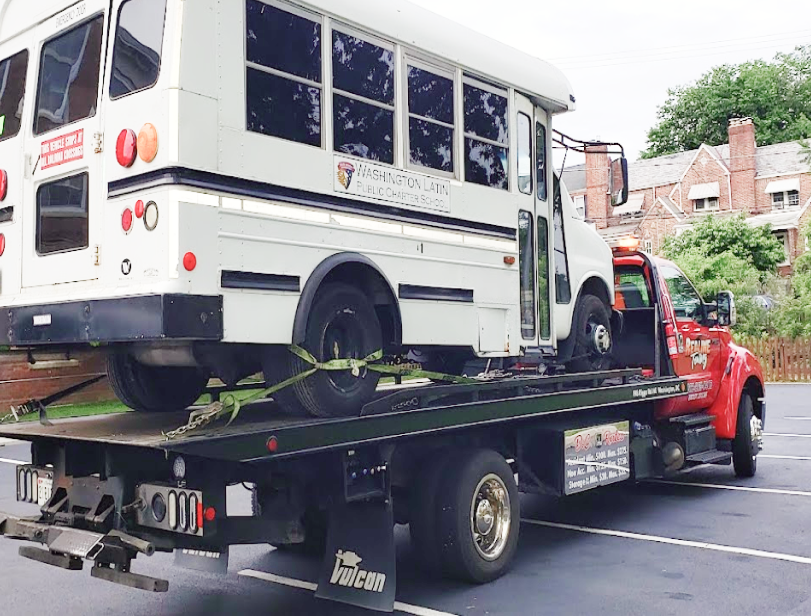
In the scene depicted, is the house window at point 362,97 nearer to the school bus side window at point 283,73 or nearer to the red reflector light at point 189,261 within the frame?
the school bus side window at point 283,73

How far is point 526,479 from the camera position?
23.6ft

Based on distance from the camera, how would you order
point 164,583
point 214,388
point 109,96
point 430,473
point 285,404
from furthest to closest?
1. point 214,388
2. point 430,473
3. point 285,404
4. point 109,96
5. point 164,583

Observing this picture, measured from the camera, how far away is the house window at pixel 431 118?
6.45 metres

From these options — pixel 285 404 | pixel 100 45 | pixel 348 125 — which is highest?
pixel 100 45

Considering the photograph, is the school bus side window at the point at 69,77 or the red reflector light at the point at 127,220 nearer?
the red reflector light at the point at 127,220

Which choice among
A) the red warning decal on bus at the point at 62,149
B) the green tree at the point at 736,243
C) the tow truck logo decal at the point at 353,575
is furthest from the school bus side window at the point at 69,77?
the green tree at the point at 736,243

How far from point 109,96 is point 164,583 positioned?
2.70 metres

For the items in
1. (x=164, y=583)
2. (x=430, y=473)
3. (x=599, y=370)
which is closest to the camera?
(x=164, y=583)

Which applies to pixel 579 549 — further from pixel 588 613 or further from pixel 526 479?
pixel 588 613

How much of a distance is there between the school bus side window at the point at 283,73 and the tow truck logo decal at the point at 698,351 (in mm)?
5228

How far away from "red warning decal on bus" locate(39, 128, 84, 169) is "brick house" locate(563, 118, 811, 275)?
4344 cm

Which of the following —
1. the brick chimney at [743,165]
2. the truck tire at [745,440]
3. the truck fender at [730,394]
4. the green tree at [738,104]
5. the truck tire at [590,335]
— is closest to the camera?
the truck tire at [590,335]

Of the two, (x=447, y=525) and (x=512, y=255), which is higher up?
(x=512, y=255)

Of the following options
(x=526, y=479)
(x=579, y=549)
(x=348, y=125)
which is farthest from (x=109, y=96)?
(x=579, y=549)
